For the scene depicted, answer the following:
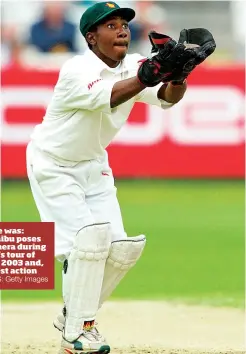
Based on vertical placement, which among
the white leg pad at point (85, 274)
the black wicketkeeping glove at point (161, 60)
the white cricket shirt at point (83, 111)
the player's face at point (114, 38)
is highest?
the player's face at point (114, 38)

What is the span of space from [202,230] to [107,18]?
5.18m

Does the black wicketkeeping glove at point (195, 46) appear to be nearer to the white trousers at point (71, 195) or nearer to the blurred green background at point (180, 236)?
the white trousers at point (71, 195)

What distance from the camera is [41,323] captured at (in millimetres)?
6230

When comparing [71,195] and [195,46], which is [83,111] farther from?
[195,46]

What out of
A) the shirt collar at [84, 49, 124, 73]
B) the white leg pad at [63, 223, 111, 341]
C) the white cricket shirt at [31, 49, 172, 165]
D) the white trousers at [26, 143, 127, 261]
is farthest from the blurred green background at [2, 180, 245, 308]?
the shirt collar at [84, 49, 124, 73]

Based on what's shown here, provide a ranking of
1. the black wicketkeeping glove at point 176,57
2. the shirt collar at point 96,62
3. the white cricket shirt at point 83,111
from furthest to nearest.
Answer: the shirt collar at point 96,62 → the white cricket shirt at point 83,111 → the black wicketkeeping glove at point 176,57

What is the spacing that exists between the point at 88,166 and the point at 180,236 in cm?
450

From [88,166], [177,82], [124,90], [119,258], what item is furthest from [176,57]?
[119,258]

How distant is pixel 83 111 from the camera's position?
16.5 ft

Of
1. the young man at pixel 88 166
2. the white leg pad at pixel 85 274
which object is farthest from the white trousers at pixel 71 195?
the white leg pad at pixel 85 274

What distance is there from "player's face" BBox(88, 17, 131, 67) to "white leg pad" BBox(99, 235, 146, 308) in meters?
0.96

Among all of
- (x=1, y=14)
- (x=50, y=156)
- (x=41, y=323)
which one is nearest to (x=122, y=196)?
(x=1, y=14)

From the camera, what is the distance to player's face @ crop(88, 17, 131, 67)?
497 cm

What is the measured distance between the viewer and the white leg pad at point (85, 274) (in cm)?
491
